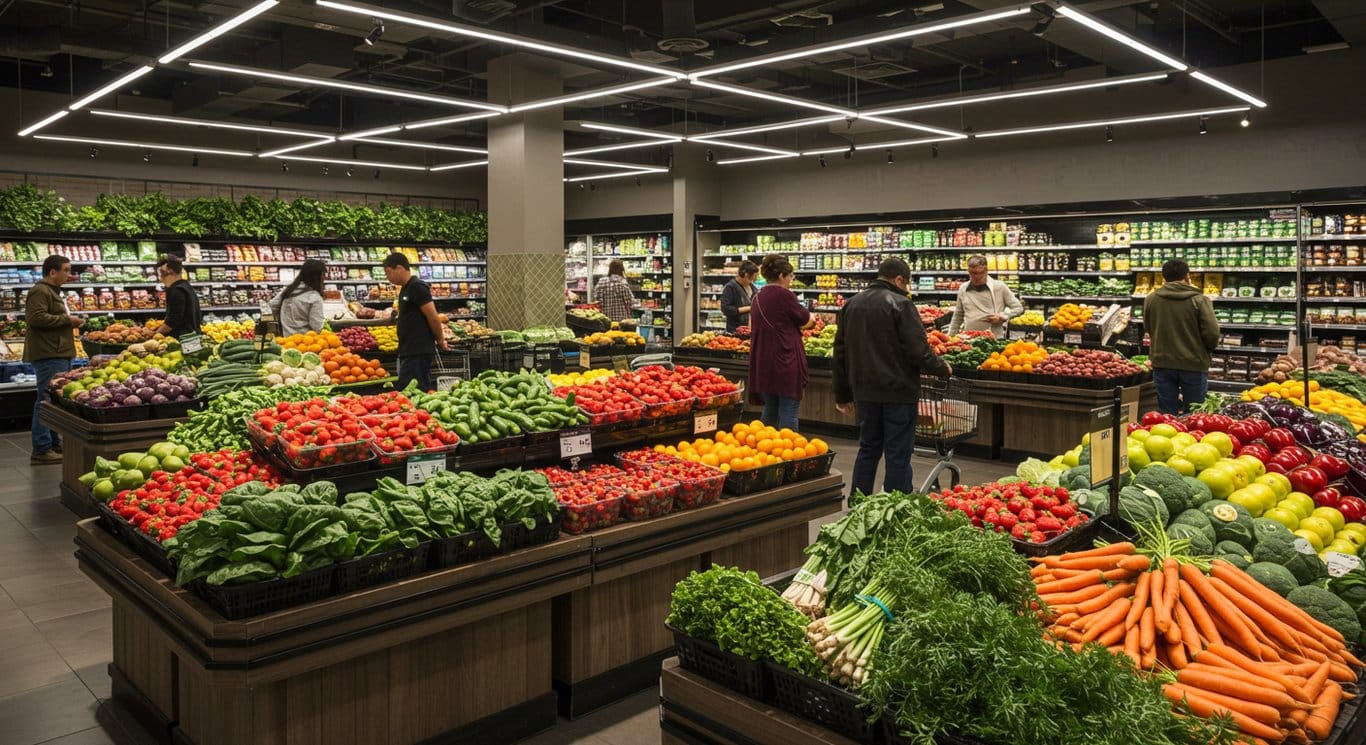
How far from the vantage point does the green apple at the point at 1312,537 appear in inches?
122

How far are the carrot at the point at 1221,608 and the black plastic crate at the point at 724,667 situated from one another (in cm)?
111

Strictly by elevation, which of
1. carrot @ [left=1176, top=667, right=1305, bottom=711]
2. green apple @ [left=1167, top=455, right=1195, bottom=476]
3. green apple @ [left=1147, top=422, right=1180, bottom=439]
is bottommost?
carrot @ [left=1176, top=667, right=1305, bottom=711]

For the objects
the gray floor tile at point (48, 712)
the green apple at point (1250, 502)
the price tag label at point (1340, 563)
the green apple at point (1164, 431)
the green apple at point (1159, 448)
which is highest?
the green apple at point (1164, 431)

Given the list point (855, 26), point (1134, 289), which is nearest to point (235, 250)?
point (855, 26)

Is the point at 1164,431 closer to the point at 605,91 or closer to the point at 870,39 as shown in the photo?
the point at 870,39

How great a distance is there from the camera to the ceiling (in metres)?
9.22

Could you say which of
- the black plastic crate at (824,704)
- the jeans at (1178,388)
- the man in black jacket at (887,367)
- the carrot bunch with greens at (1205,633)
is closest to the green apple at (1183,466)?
the carrot bunch with greens at (1205,633)

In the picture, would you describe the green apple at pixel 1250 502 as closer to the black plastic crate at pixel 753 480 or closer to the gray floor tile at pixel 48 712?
the black plastic crate at pixel 753 480

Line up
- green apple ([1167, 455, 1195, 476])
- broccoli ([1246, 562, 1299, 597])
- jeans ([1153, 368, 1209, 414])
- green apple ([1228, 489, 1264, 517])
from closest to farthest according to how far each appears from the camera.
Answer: broccoli ([1246, 562, 1299, 597])
green apple ([1228, 489, 1264, 517])
green apple ([1167, 455, 1195, 476])
jeans ([1153, 368, 1209, 414])

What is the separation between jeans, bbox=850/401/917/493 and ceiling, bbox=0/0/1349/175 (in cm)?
259

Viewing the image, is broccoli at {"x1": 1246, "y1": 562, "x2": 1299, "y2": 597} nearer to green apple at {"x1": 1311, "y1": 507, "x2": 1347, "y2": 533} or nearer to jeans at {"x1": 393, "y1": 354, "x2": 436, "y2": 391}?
green apple at {"x1": 1311, "y1": 507, "x2": 1347, "y2": 533}

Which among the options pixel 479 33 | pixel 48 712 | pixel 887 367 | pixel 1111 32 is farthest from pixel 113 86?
pixel 1111 32

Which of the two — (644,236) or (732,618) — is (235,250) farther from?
(732,618)

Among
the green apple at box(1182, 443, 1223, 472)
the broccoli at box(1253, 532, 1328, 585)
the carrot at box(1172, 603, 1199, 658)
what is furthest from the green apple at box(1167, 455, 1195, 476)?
the carrot at box(1172, 603, 1199, 658)
